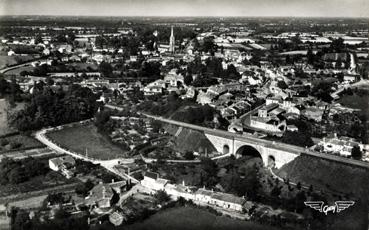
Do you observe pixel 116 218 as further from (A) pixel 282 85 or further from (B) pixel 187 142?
(A) pixel 282 85

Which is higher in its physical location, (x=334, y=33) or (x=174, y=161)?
(x=334, y=33)

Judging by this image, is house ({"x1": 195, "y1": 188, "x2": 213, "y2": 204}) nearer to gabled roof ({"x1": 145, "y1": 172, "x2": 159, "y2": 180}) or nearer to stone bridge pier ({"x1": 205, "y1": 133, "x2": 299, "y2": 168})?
gabled roof ({"x1": 145, "y1": 172, "x2": 159, "y2": 180})

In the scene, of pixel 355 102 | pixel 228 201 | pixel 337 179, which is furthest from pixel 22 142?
pixel 355 102

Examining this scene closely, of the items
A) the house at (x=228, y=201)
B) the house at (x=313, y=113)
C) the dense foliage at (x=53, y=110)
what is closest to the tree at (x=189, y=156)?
the house at (x=228, y=201)

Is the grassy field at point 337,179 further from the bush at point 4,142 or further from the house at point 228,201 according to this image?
the bush at point 4,142

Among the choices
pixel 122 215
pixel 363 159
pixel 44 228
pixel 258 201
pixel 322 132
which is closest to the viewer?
pixel 44 228

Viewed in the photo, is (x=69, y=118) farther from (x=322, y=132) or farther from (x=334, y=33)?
(x=334, y=33)

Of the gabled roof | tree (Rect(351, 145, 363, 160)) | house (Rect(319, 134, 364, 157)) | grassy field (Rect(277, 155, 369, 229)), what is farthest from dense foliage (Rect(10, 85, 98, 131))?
tree (Rect(351, 145, 363, 160))

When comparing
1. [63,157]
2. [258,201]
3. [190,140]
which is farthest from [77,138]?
[258,201]
